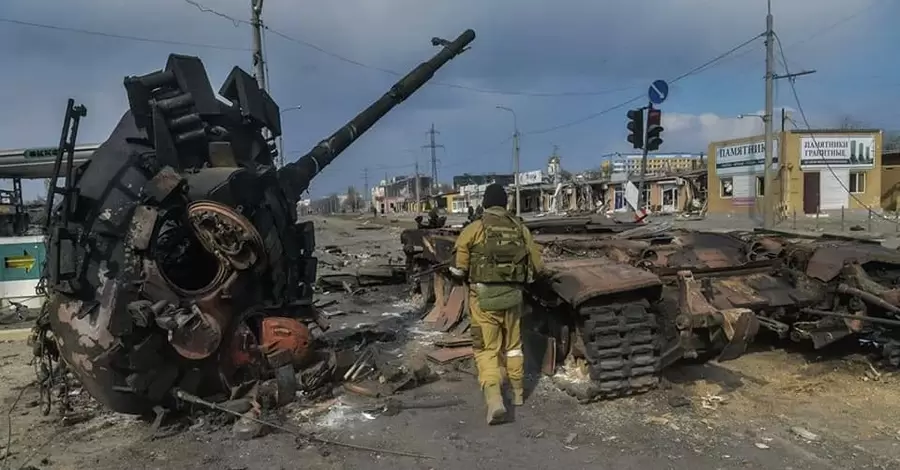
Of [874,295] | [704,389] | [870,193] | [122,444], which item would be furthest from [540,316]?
[870,193]

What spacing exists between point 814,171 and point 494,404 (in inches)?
1348

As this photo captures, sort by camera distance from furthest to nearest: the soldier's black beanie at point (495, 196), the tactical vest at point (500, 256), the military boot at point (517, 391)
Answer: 1. the soldier's black beanie at point (495, 196)
2. the military boot at point (517, 391)
3. the tactical vest at point (500, 256)

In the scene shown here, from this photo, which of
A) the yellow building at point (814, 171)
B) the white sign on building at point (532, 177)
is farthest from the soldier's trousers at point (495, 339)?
the white sign on building at point (532, 177)

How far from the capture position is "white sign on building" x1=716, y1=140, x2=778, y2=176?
3547cm

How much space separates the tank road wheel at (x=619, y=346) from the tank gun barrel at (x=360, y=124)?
3.37 m

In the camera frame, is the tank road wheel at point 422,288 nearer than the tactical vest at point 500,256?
No

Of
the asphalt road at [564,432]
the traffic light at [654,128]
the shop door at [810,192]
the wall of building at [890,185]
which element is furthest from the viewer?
the wall of building at [890,185]

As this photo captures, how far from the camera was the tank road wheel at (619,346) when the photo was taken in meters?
5.61

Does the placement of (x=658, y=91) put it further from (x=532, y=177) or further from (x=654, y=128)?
(x=532, y=177)

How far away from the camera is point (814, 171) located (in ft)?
114

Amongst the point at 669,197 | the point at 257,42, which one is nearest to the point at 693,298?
the point at 257,42

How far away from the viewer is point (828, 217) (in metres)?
31.9

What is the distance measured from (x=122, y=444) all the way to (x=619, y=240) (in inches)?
190

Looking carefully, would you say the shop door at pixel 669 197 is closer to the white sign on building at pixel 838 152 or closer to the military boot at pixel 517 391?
the white sign on building at pixel 838 152
